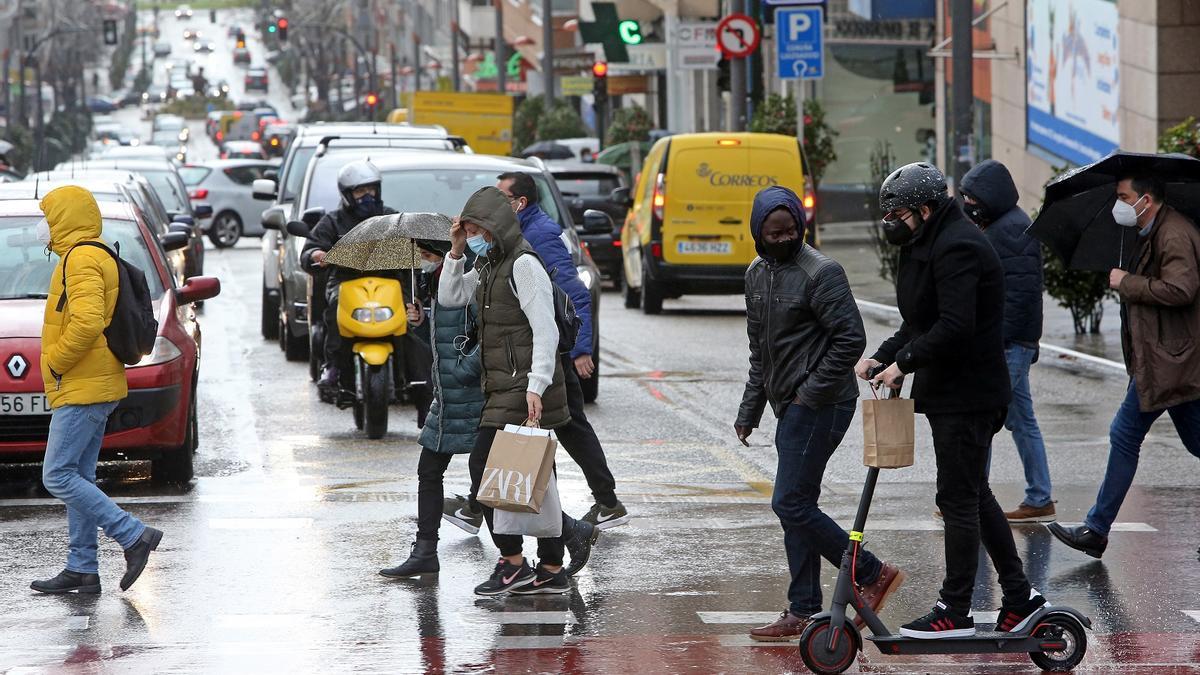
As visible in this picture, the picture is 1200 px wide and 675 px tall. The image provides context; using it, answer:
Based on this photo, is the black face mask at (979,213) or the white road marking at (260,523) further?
the white road marking at (260,523)

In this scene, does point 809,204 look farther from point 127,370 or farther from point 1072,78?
point 127,370

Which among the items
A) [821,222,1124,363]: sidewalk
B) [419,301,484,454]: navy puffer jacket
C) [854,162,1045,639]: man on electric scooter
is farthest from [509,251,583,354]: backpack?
[821,222,1124,363]: sidewalk

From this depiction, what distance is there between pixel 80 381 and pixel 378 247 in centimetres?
377

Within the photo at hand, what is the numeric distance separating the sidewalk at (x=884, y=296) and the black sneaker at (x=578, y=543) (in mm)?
6780

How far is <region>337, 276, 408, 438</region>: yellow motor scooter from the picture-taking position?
12727 mm

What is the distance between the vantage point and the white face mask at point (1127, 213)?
27.0 feet

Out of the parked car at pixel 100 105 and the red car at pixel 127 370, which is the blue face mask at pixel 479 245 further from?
the parked car at pixel 100 105

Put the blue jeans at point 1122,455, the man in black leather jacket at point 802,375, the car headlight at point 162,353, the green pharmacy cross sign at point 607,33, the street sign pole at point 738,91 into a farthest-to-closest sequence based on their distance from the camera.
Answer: the green pharmacy cross sign at point 607,33
the street sign pole at point 738,91
the car headlight at point 162,353
the blue jeans at point 1122,455
the man in black leather jacket at point 802,375

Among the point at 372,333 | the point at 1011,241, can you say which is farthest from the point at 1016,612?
the point at 372,333

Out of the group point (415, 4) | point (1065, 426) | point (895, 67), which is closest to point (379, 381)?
point (1065, 426)

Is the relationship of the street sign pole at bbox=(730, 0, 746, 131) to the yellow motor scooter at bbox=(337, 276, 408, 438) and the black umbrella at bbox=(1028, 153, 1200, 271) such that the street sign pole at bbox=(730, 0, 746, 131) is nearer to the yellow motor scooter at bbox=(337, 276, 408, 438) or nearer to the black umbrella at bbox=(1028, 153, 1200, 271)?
the yellow motor scooter at bbox=(337, 276, 408, 438)

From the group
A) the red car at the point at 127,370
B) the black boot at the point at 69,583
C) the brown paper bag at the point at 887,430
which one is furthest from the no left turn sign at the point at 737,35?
the brown paper bag at the point at 887,430

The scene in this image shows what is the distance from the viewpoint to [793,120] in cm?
3053

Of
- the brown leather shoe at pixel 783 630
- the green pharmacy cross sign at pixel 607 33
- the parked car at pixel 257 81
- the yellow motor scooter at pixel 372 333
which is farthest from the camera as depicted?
the parked car at pixel 257 81
